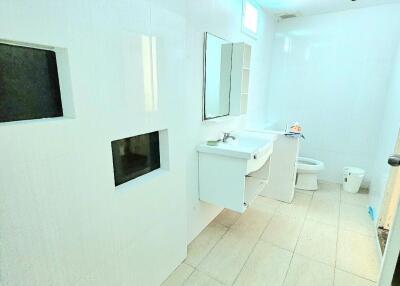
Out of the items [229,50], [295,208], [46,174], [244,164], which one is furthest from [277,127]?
[46,174]

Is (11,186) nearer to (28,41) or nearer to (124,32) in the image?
(28,41)

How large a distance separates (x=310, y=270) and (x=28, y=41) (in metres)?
2.27

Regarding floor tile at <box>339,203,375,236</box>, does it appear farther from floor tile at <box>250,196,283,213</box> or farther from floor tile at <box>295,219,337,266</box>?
floor tile at <box>250,196,283,213</box>

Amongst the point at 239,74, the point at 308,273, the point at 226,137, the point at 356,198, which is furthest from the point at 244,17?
the point at 356,198

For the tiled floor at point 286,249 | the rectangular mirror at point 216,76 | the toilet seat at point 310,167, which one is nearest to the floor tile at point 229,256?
the tiled floor at point 286,249

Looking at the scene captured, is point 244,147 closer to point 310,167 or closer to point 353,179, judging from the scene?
point 310,167

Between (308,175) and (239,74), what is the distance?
1.83 metres

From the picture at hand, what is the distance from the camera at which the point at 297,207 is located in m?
2.70

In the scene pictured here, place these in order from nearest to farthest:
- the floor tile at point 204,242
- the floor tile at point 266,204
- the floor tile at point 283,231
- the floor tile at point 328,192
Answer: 1. the floor tile at point 204,242
2. the floor tile at point 283,231
3. the floor tile at point 266,204
4. the floor tile at point 328,192

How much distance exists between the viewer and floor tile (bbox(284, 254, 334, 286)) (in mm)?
1642

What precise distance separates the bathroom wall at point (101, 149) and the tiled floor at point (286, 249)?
36 cm

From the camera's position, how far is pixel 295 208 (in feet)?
8.77

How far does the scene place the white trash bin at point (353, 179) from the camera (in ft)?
9.86

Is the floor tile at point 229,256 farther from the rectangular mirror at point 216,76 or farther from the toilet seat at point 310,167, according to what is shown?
the toilet seat at point 310,167
